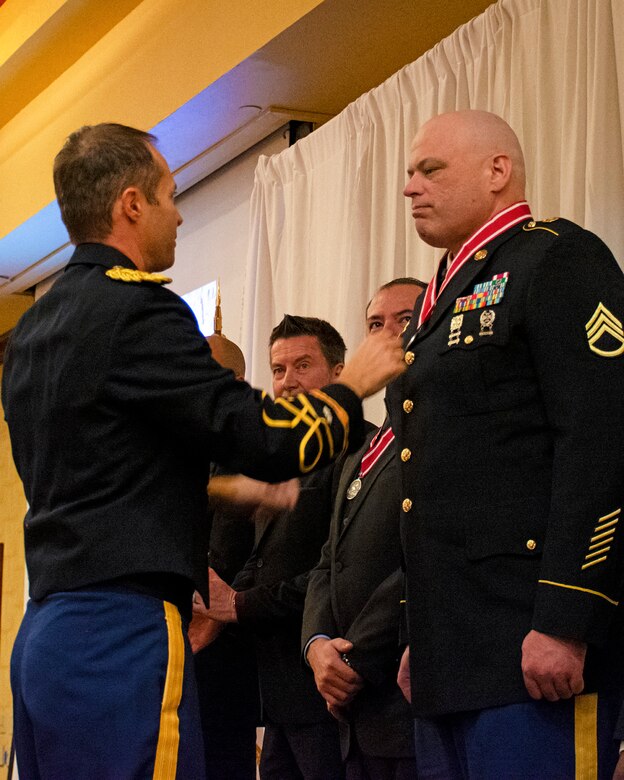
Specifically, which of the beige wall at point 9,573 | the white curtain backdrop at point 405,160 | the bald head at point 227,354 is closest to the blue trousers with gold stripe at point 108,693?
the white curtain backdrop at point 405,160

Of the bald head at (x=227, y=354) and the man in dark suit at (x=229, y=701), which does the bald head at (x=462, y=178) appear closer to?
the man in dark suit at (x=229, y=701)

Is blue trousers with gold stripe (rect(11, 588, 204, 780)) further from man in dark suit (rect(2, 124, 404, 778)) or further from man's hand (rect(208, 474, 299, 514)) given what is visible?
man's hand (rect(208, 474, 299, 514))

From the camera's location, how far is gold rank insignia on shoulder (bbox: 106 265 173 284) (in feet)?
5.82

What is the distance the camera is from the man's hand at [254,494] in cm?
202

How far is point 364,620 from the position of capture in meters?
2.38

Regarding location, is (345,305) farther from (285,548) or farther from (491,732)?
(491,732)

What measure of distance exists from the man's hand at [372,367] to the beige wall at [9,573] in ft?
21.0

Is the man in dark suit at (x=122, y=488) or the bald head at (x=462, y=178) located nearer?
the man in dark suit at (x=122, y=488)

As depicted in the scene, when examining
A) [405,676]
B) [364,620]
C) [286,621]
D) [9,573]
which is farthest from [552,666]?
[9,573]

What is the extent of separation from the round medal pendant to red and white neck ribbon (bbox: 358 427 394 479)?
15 mm

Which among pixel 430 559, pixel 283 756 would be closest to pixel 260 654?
pixel 283 756

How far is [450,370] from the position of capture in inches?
75.9

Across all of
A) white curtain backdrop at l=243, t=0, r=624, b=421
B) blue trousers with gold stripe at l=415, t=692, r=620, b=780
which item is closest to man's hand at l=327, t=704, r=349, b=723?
blue trousers with gold stripe at l=415, t=692, r=620, b=780

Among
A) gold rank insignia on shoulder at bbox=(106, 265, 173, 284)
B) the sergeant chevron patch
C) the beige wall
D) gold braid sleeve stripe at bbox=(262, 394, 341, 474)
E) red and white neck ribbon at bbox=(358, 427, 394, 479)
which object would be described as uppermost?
gold rank insignia on shoulder at bbox=(106, 265, 173, 284)
